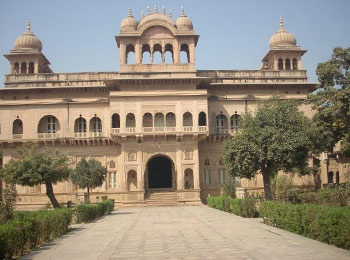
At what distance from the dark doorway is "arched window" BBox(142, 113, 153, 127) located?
4541 mm

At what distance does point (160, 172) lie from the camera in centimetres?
4081

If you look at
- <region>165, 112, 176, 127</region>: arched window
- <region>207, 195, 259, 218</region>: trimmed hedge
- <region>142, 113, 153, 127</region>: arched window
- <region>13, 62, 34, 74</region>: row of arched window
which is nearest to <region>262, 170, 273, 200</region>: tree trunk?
<region>207, 195, 259, 218</region>: trimmed hedge

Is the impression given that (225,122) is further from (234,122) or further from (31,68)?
(31,68)

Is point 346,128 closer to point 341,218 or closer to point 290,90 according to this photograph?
point 290,90

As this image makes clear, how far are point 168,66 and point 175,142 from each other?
249 inches

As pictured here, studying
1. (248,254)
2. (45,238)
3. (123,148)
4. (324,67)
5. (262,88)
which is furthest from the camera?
(262,88)

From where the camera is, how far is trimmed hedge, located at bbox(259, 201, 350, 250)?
34.8 ft

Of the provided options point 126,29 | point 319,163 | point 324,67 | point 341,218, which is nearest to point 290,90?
point 319,163

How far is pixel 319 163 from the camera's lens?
4009 centimetres

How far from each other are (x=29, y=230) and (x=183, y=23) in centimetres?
2966

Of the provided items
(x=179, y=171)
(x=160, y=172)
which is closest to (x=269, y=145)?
(x=179, y=171)

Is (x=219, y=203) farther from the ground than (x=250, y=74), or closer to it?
closer to it

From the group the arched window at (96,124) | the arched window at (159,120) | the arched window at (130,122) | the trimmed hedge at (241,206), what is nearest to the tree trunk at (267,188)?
the trimmed hedge at (241,206)

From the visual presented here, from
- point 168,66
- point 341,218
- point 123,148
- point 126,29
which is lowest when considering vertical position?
point 341,218
